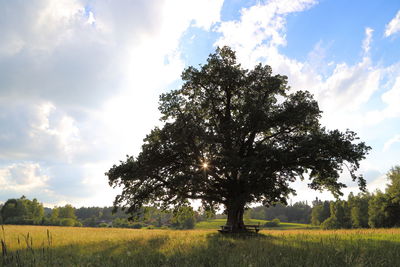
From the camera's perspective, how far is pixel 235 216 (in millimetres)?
22328

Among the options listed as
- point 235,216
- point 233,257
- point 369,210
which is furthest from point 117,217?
point 233,257

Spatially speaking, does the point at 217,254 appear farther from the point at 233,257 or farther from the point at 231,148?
the point at 231,148

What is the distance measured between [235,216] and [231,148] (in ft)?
21.0

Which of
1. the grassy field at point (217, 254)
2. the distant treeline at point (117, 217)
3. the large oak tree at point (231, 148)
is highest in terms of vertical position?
the large oak tree at point (231, 148)

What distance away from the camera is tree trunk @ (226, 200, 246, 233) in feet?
71.1

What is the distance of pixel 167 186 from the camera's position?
22172 millimetres

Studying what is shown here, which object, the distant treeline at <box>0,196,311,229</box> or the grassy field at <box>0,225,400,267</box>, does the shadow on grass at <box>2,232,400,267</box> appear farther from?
the distant treeline at <box>0,196,311,229</box>

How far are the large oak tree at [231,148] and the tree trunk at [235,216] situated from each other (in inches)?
3.2

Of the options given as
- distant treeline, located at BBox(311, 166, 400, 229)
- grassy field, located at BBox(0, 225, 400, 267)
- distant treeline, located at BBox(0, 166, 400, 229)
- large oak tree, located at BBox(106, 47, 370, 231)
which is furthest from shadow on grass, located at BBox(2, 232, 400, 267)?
distant treeline, located at BBox(311, 166, 400, 229)

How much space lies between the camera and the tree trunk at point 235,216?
2168cm

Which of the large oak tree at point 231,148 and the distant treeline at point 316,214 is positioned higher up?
the large oak tree at point 231,148

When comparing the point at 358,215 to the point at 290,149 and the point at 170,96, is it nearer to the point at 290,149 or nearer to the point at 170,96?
the point at 290,149

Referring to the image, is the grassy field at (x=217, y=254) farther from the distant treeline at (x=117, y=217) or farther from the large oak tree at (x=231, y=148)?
the large oak tree at (x=231, y=148)

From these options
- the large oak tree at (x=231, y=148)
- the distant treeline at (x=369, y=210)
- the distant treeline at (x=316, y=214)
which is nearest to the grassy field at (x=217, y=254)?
the distant treeline at (x=316, y=214)
